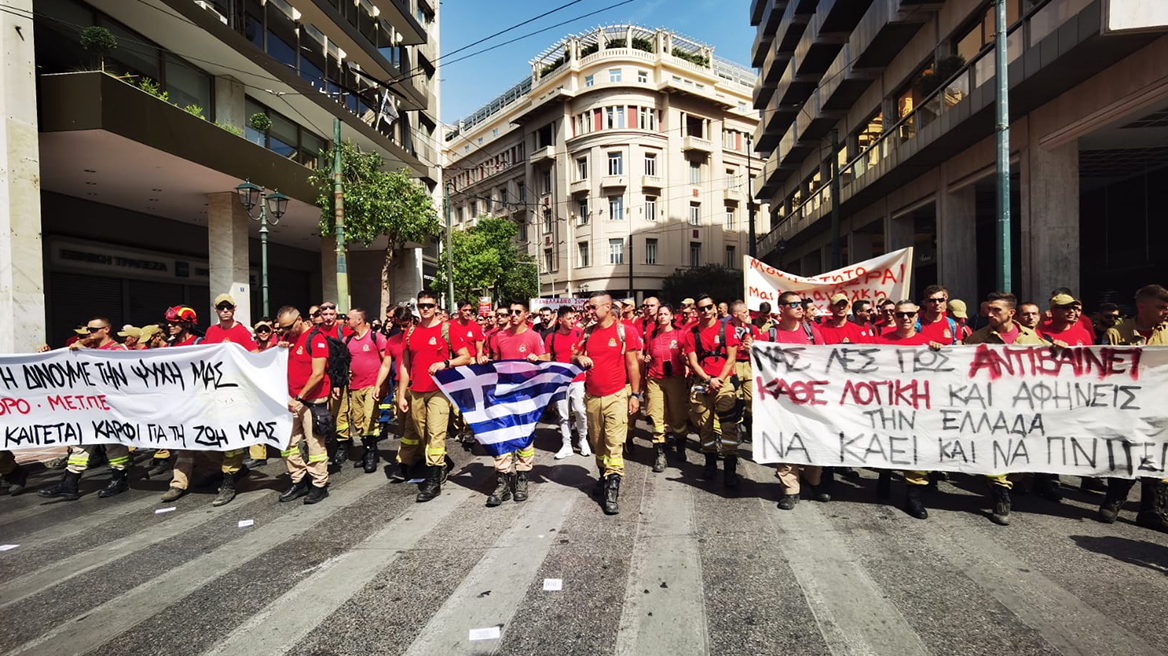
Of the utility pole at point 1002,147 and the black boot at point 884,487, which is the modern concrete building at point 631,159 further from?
the black boot at point 884,487

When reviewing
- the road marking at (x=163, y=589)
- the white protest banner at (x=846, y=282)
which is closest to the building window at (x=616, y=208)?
the white protest banner at (x=846, y=282)

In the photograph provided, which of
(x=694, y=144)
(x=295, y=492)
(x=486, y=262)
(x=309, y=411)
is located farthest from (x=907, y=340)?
(x=694, y=144)

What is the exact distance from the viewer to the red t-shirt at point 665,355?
269 inches

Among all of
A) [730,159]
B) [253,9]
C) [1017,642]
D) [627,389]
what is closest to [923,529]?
[1017,642]

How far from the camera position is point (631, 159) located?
45156mm

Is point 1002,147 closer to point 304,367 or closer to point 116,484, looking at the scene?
point 304,367

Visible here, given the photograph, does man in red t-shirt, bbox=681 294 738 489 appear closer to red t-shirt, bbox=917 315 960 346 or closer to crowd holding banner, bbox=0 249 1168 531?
crowd holding banner, bbox=0 249 1168 531

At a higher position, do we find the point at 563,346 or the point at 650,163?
the point at 650,163

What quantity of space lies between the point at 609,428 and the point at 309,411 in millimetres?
2886

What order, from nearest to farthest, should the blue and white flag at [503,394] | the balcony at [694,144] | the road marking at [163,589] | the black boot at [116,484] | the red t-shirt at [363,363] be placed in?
the road marking at [163,589]
the blue and white flag at [503,394]
the black boot at [116,484]
the red t-shirt at [363,363]
the balcony at [694,144]

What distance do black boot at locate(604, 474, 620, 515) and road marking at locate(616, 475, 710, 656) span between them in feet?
0.84

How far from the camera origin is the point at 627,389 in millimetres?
5570

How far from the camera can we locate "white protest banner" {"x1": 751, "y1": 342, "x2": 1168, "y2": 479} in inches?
185

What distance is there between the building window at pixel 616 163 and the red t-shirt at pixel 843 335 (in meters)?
40.9
